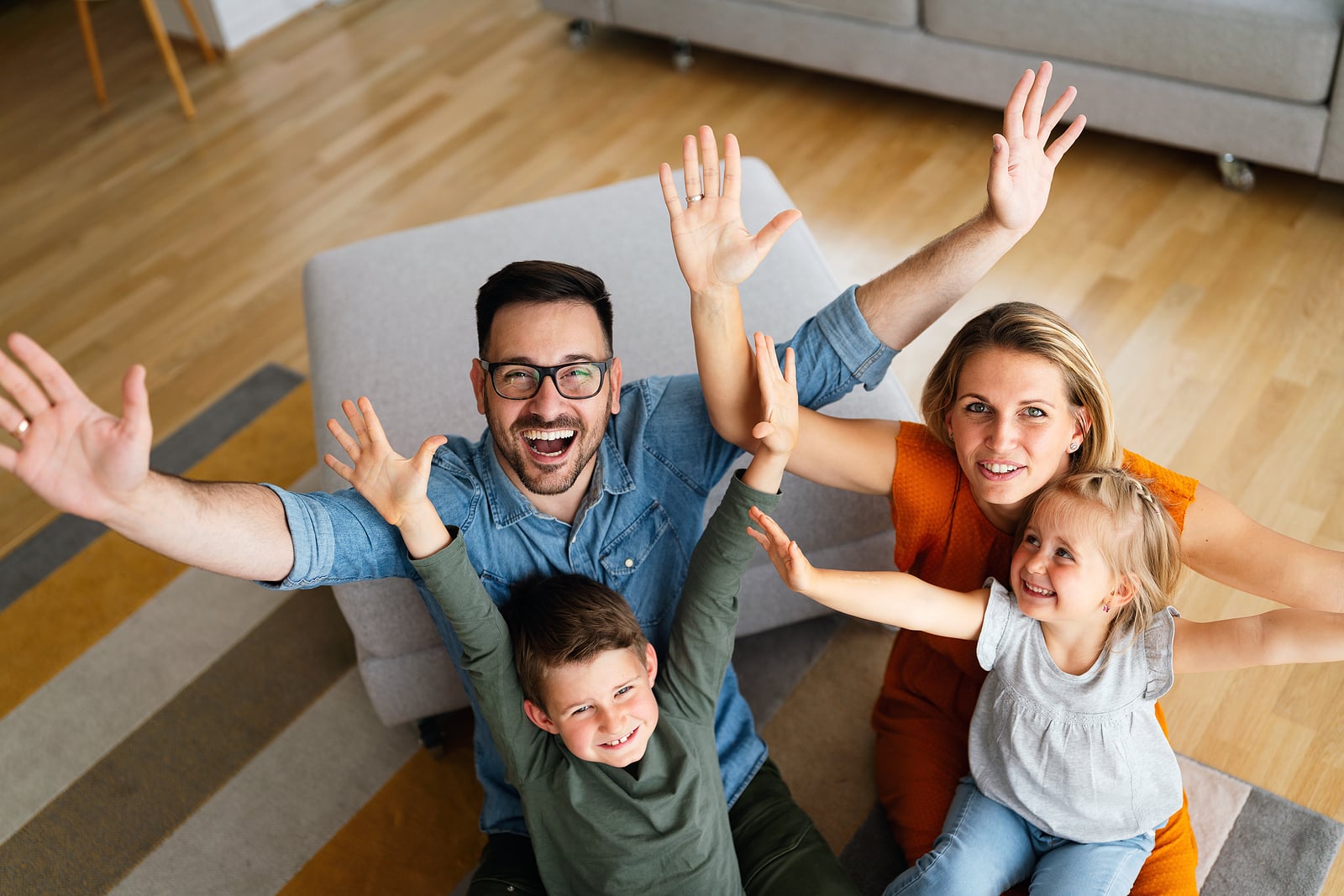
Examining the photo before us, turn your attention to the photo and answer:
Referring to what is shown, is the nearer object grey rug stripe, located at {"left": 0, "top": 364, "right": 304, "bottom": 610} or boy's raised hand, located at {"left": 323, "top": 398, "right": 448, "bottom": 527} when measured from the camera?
boy's raised hand, located at {"left": 323, "top": 398, "right": 448, "bottom": 527}

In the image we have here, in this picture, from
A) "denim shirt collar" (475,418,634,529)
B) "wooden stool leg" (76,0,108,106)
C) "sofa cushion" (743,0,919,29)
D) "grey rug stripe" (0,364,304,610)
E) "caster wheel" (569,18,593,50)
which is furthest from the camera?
"caster wheel" (569,18,593,50)

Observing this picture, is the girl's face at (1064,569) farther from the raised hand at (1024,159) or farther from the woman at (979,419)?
the raised hand at (1024,159)

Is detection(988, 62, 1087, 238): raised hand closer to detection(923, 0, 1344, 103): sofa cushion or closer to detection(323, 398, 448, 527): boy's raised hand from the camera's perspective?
detection(323, 398, 448, 527): boy's raised hand

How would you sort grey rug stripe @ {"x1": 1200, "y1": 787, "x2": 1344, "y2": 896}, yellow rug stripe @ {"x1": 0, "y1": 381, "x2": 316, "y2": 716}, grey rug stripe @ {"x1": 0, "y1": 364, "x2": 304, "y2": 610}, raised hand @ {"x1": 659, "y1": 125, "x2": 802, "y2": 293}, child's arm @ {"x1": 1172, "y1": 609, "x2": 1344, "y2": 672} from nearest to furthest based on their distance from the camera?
1. child's arm @ {"x1": 1172, "y1": 609, "x2": 1344, "y2": 672}
2. raised hand @ {"x1": 659, "y1": 125, "x2": 802, "y2": 293}
3. grey rug stripe @ {"x1": 1200, "y1": 787, "x2": 1344, "y2": 896}
4. yellow rug stripe @ {"x1": 0, "y1": 381, "x2": 316, "y2": 716}
5. grey rug stripe @ {"x1": 0, "y1": 364, "x2": 304, "y2": 610}

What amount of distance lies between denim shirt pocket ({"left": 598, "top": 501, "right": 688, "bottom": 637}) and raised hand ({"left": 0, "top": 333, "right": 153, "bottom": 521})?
0.65 m

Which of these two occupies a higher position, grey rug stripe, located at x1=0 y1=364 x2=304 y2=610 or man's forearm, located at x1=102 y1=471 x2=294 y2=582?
man's forearm, located at x1=102 y1=471 x2=294 y2=582

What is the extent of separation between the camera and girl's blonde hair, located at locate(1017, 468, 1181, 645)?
1.37 metres

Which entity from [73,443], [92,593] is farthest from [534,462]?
[92,593]

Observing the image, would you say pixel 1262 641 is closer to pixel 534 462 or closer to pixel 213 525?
pixel 534 462

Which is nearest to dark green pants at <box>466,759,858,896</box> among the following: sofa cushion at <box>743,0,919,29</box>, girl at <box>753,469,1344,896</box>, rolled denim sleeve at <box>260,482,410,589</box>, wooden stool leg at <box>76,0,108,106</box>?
girl at <box>753,469,1344,896</box>

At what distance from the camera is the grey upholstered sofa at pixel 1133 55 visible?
2633mm

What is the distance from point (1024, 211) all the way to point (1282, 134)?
1.66 meters

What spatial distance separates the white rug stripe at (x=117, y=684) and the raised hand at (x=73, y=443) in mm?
1138

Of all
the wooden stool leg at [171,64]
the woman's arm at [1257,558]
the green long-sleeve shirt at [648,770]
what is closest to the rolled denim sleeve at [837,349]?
the green long-sleeve shirt at [648,770]
